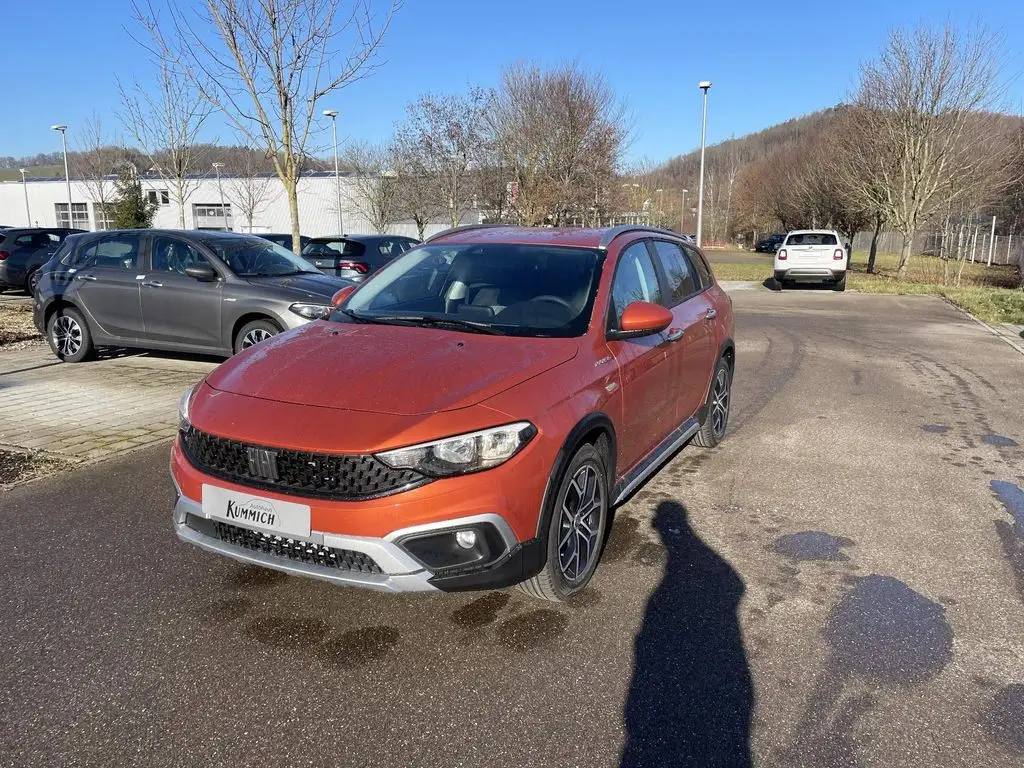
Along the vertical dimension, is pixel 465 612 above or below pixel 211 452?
below

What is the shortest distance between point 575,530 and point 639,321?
110cm

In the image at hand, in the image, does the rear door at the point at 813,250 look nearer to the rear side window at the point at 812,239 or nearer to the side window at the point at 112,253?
the rear side window at the point at 812,239

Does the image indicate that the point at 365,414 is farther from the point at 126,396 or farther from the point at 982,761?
the point at 126,396

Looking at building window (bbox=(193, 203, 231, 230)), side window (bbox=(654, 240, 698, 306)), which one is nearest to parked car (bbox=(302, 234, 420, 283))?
side window (bbox=(654, 240, 698, 306))

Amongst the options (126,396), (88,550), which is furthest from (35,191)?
(88,550)

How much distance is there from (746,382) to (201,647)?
7.11 m

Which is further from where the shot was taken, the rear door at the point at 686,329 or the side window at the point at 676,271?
the side window at the point at 676,271

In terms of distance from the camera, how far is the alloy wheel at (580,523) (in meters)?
3.27

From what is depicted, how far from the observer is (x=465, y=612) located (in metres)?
3.32

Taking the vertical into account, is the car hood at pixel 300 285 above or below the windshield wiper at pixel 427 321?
below

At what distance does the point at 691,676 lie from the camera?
2834 mm

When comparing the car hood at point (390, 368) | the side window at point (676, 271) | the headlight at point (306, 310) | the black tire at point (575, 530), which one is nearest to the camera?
the car hood at point (390, 368)

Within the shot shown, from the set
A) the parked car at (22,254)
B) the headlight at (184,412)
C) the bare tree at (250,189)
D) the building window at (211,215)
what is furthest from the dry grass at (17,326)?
the building window at (211,215)

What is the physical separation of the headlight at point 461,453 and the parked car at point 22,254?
1859cm
